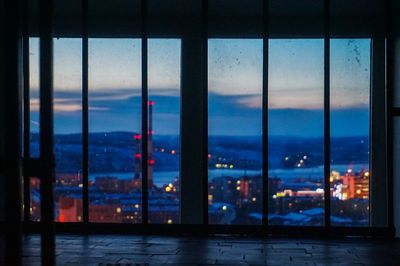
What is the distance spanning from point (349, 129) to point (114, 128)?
128 inches

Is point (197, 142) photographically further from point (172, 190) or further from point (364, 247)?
point (364, 247)

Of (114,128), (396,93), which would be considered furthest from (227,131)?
(396,93)

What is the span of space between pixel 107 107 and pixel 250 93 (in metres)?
2.01

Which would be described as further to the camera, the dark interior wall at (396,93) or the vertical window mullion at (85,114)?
the vertical window mullion at (85,114)

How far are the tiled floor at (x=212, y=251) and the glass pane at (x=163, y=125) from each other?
63cm

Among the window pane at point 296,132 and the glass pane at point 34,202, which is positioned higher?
the window pane at point 296,132

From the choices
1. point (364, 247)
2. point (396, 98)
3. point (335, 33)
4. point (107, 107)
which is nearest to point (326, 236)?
point (364, 247)

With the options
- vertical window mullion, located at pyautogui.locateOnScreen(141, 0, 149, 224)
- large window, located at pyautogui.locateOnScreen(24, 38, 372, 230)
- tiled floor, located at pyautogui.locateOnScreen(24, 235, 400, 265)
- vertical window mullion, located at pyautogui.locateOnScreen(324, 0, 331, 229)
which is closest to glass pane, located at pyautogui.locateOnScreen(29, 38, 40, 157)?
large window, located at pyautogui.locateOnScreen(24, 38, 372, 230)

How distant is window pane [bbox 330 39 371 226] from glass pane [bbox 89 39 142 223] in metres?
2.71

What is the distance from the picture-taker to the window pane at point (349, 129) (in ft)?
25.0

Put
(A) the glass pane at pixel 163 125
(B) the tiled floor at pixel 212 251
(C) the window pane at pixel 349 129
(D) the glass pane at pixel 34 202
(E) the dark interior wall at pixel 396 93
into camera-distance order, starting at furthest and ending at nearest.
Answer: (D) the glass pane at pixel 34 202
(A) the glass pane at pixel 163 125
(C) the window pane at pixel 349 129
(E) the dark interior wall at pixel 396 93
(B) the tiled floor at pixel 212 251

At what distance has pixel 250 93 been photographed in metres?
7.75

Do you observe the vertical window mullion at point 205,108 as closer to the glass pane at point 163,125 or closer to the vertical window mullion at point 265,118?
the glass pane at point 163,125

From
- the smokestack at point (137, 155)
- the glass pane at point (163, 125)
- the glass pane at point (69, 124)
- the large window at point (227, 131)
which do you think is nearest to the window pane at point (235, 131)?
the large window at point (227, 131)
